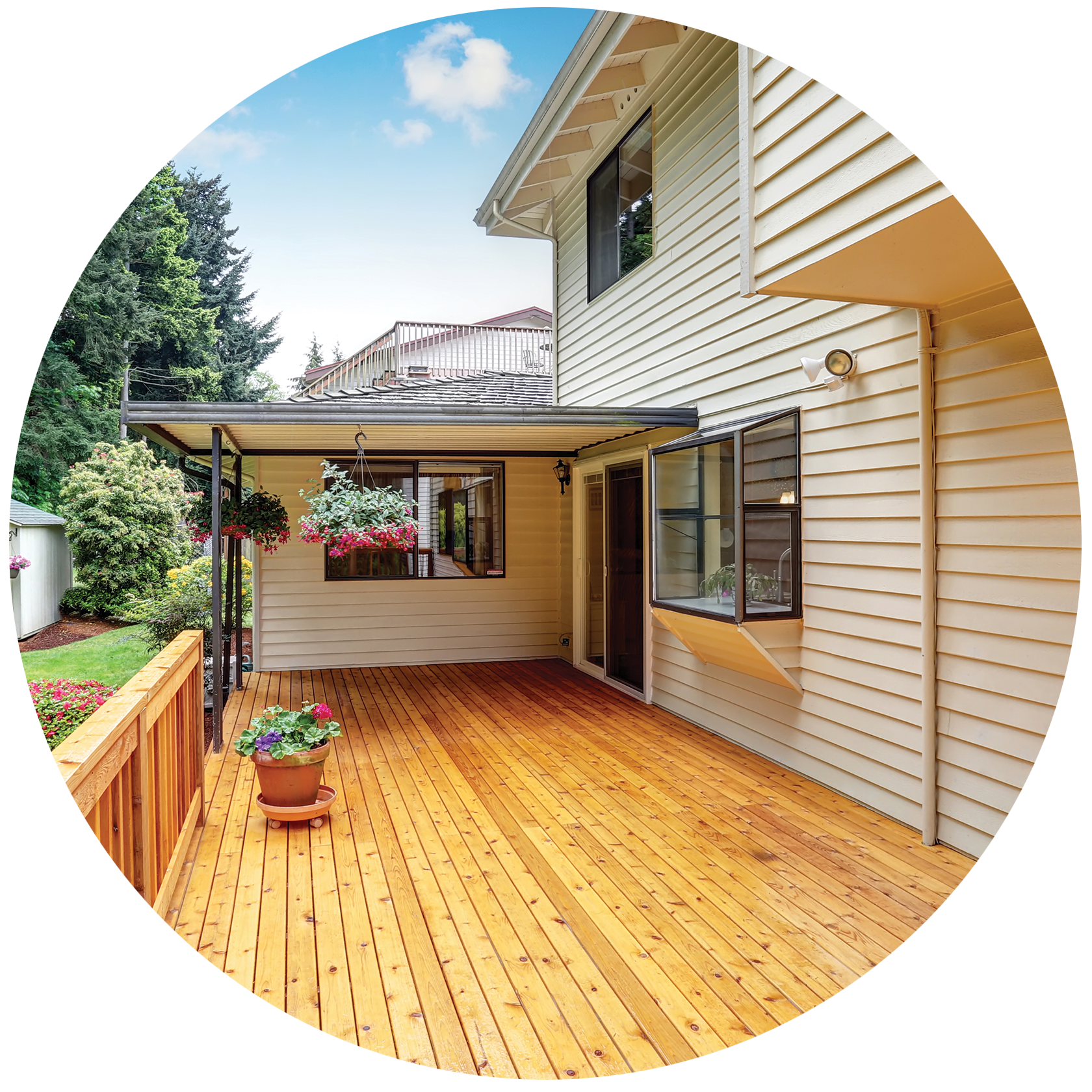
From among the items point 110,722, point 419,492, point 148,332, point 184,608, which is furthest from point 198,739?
point 148,332

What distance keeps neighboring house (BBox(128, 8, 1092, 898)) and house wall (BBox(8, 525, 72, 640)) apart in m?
5.84

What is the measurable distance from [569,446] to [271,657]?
3.71 metres

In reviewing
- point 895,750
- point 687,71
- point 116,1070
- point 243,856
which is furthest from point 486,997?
point 687,71

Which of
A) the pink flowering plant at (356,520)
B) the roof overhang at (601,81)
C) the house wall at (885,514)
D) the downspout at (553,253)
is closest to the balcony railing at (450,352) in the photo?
the downspout at (553,253)

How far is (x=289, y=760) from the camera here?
4.09 metres

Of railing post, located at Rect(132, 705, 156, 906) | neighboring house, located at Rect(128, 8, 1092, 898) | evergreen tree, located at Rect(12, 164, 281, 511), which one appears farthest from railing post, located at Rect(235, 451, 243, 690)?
evergreen tree, located at Rect(12, 164, 281, 511)

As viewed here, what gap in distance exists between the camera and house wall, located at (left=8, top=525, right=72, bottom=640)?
11.9 metres

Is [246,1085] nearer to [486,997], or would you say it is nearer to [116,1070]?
[116,1070]

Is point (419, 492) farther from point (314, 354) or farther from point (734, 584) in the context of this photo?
point (314, 354)

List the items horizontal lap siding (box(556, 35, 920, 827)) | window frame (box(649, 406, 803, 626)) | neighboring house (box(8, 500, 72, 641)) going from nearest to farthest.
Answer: horizontal lap siding (box(556, 35, 920, 827))
window frame (box(649, 406, 803, 626))
neighboring house (box(8, 500, 72, 641))

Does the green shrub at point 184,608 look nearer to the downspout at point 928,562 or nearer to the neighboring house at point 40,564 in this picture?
the neighboring house at point 40,564

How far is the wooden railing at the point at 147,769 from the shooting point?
2152 mm

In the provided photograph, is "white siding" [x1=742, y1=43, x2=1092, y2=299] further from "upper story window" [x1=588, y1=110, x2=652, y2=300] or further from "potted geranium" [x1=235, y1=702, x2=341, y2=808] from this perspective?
"upper story window" [x1=588, y1=110, x2=652, y2=300]

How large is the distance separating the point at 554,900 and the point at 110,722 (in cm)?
184
